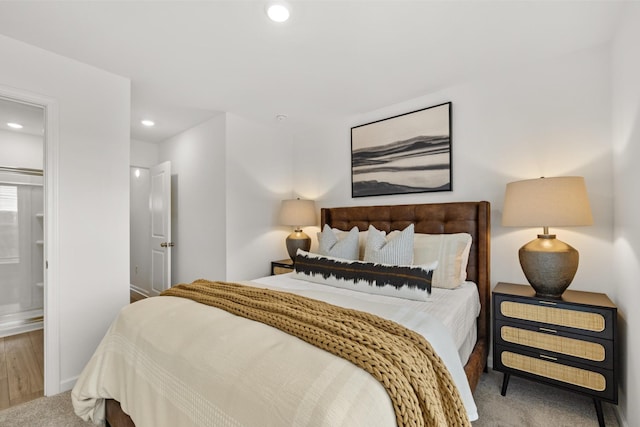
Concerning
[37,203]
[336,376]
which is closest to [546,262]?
[336,376]

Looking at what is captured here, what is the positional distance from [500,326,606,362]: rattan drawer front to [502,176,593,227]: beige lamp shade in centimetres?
72

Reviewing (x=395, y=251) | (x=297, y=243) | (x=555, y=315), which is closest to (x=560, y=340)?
(x=555, y=315)

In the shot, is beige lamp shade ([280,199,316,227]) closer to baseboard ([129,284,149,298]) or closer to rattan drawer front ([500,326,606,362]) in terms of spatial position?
rattan drawer front ([500,326,606,362])

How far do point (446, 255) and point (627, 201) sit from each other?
3.44 feet

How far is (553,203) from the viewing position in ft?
6.20

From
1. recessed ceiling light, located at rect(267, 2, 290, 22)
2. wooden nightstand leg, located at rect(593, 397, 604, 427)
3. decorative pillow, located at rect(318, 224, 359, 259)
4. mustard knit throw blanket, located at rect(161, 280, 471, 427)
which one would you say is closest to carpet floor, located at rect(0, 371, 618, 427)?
wooden nightstand leg, located at rect(593, 397, 604, 427)

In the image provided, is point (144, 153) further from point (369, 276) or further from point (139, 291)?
point (369, 276)

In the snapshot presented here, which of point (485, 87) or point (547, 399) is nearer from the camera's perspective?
point (547, 399)

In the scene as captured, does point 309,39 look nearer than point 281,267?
Yes

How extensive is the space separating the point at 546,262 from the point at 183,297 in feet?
7.81

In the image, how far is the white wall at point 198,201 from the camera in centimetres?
346

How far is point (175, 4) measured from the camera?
1691 millimetres

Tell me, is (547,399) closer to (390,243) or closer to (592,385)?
(592,385)

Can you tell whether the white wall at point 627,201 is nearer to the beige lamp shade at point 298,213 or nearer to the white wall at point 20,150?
the beige lamp shade at point 298,213
